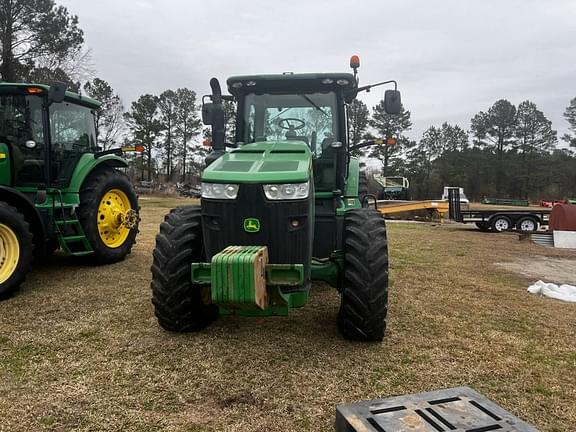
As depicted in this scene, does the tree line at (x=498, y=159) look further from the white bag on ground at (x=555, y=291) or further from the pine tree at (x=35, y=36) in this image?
the white bag on ground at (x=555, y=291)

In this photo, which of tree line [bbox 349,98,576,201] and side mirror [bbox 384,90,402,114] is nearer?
side mirror [bbox 384,90,402,114]

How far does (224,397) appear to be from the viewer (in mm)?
2670

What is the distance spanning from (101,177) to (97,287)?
1.76 m

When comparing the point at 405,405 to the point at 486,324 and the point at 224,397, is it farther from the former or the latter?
the point at 486,324

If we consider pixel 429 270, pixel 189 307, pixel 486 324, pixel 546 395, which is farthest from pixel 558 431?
pixel 429 270

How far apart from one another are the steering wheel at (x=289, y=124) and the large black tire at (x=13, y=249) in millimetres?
2809

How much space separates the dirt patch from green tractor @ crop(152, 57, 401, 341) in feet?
14.2

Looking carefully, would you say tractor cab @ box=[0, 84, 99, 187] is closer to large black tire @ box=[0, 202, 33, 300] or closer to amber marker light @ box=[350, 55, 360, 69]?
large black tire @ box=[0, 202, 33, 300]

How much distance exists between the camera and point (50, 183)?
5480mm

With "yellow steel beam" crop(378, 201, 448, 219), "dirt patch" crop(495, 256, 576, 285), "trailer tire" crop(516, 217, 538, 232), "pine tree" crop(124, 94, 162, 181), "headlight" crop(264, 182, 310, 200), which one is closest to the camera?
"headlight" crop(264, 182, 310, 200)

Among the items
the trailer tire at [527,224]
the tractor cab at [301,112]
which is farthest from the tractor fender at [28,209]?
the trailer tire at [527,224]

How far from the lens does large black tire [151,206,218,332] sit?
3.33 meters

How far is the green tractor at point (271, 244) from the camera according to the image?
9.67 ft

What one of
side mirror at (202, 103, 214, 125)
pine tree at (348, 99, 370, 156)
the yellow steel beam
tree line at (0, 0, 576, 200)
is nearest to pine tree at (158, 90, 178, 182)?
tree line at (0, 0, 576, 200)
